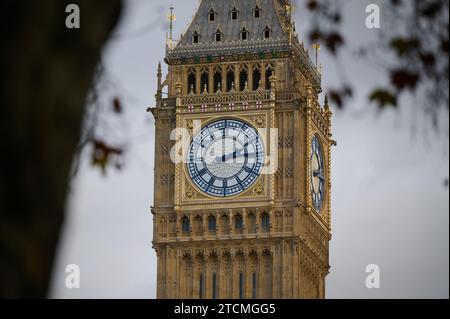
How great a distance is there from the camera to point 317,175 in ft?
227

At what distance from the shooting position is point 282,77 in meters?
67.6

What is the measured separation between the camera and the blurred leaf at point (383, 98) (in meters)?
8.72

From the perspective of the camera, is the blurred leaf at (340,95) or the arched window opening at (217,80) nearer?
the blurred leaf at (340,95)

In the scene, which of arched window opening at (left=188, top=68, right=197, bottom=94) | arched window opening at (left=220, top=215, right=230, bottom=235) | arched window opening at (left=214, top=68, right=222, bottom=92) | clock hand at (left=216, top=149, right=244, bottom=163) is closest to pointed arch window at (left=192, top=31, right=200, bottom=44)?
arched window opening at (left=188, top=68, right=197, bottom=94)

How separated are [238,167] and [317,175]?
4.63 metres

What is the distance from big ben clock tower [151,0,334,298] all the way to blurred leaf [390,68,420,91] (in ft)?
186

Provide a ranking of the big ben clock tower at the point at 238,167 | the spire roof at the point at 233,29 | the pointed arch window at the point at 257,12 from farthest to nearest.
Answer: the pointed arch window at the point at 257,12 → the spire roof at the point at 233,29 → the big ben clock tower at the point at 238,167

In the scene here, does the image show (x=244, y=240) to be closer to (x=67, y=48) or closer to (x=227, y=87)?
(x=227, y=87)

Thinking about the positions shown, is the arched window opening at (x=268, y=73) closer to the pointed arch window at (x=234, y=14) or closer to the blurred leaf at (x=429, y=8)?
the pointed arch window at (x=234, y=14)

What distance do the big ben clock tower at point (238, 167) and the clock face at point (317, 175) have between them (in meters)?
0.14

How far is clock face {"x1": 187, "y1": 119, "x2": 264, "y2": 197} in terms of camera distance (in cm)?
6644

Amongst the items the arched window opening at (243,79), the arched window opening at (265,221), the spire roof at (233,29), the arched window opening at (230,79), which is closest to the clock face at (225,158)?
the arched window opening at (265,221)
